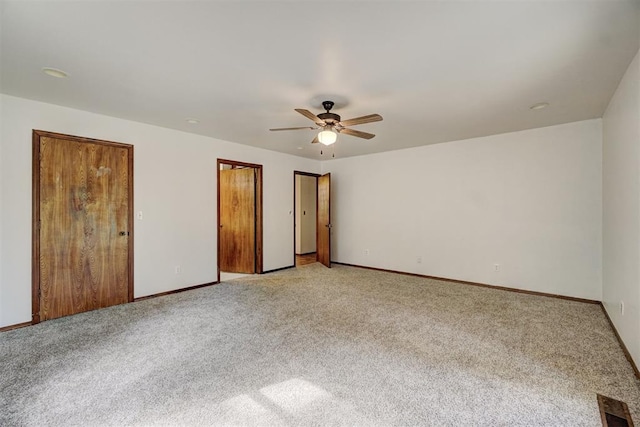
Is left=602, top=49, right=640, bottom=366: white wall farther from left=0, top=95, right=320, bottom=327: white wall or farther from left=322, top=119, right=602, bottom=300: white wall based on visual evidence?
left=0, top=95, right=320, bottom=327: white wall

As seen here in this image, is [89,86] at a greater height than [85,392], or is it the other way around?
[89,86]

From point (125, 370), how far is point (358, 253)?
15.5 ft

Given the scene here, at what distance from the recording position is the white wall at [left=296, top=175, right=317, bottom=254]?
7.70 meters

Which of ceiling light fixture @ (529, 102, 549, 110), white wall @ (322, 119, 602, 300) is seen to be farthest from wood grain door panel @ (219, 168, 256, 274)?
ceiling light fixture @ (529, 102, 549, 110)

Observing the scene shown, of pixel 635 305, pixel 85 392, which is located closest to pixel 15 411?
pixel 85 392

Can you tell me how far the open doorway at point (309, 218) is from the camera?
6391 millimetres

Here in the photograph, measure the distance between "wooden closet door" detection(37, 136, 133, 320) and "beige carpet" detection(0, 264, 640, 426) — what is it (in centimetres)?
30

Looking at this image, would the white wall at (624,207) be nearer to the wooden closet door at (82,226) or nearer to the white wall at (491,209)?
the white wall at (491,209)

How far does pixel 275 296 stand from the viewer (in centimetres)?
409

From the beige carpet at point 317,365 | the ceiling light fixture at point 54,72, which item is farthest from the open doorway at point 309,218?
the ceiling light fixture at point 54,72

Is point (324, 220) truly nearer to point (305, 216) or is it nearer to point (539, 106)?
point (305, 216)

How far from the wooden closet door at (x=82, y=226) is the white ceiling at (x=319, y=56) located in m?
0.61

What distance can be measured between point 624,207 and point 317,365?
3019 mm

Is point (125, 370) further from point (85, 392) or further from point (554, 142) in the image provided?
point (554, 142)
